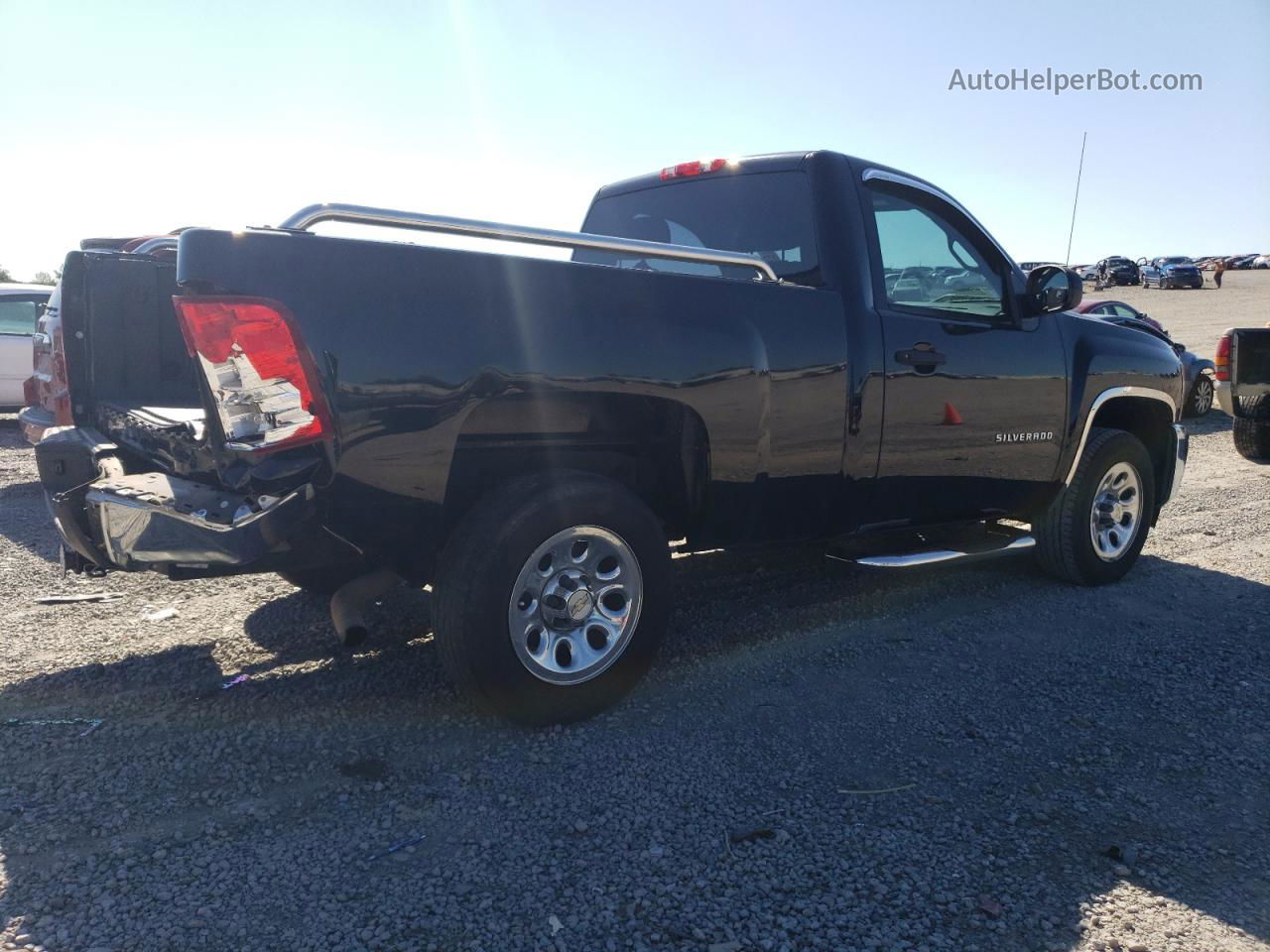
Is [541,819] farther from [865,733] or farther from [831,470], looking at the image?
[831,470]

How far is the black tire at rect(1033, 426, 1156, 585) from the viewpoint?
514 centimetres

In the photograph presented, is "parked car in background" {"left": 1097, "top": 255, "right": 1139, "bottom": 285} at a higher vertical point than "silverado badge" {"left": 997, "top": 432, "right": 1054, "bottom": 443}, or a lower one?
higher

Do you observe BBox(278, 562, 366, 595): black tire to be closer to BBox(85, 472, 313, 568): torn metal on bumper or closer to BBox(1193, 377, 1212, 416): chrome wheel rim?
BBox(85, 472, 313, 568): torn metal on bumper

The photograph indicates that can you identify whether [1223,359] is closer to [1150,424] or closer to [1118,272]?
[1150,424]

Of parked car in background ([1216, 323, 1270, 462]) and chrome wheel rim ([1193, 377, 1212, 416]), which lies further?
chrome wheel rim ([1193, 377, 1212, 416])

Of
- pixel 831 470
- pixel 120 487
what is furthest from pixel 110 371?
pixel 831 470

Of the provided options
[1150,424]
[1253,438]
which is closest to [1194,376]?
[1253,438]

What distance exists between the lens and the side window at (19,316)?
11859 millimetres

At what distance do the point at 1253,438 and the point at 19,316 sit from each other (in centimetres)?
1486

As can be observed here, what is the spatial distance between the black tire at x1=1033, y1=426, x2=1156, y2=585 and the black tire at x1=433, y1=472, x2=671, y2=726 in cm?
287

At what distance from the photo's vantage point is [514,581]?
3.10 meters

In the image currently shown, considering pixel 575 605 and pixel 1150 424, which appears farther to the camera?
pixel 1150 424

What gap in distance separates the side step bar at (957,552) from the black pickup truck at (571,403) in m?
0.04

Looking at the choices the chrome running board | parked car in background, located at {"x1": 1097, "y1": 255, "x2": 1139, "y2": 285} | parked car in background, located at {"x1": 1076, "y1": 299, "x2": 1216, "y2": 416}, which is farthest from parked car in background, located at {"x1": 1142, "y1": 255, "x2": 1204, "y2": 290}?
the chrome running board
